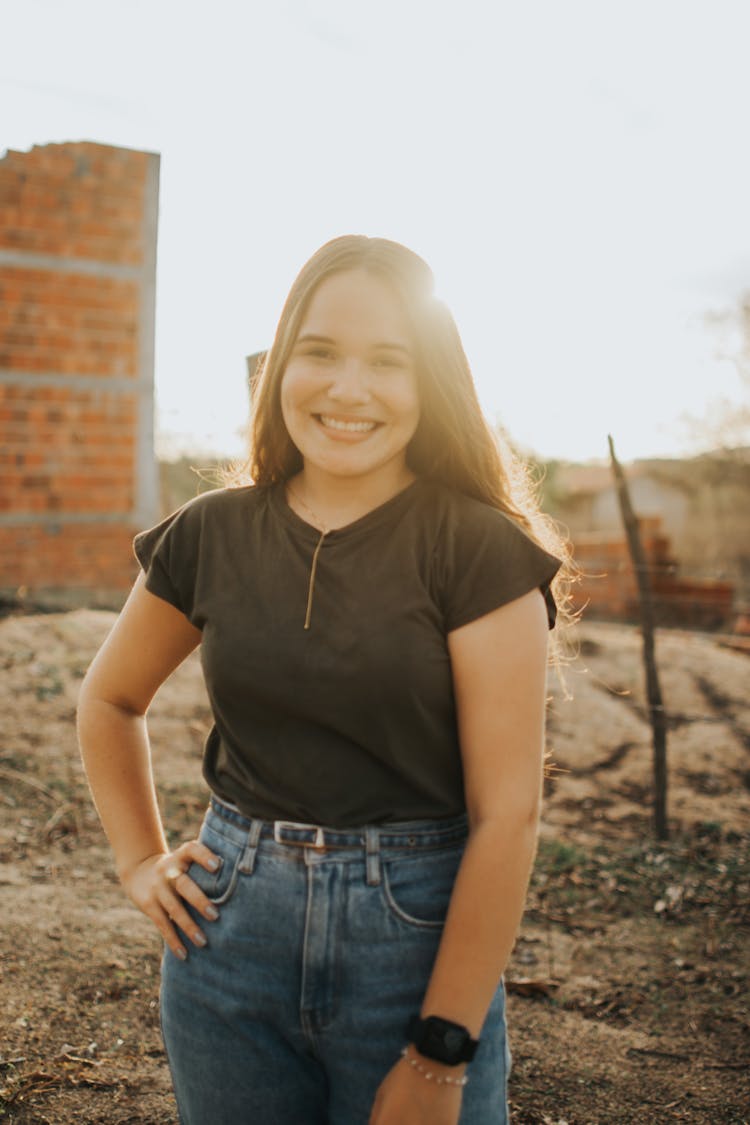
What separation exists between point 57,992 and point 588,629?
243 inches

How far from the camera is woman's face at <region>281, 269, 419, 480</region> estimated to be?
1448mm

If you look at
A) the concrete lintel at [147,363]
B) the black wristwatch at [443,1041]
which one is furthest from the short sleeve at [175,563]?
the concrete lintel at [147,363]

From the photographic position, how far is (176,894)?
58.7 inches

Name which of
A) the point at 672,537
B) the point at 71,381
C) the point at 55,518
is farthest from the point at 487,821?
the point at 672,537

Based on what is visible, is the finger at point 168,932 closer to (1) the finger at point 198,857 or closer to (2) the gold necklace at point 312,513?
(1) the finger at point 198,857

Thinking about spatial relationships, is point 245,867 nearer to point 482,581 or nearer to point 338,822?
point 338,822

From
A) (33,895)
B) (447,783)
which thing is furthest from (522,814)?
(33,895)

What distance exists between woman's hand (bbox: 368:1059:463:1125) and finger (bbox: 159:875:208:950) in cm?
35

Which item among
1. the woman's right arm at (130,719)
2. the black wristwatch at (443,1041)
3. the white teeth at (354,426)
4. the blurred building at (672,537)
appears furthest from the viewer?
the blurred building at (672,537)

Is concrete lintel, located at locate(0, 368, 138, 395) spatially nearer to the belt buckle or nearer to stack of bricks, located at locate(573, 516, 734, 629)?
stack of bricks, located at locate(573, 516, 734, 629)

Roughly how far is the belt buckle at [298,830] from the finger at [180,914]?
0.63 ft

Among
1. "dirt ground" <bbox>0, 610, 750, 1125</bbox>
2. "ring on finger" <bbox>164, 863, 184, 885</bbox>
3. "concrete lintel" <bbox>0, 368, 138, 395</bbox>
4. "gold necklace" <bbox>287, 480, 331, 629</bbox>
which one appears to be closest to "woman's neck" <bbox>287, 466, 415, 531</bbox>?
"gold necklace" <bbox>287, 480, 331, 629</bbox>

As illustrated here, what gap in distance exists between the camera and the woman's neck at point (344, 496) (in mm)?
1502

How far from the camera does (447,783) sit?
141cm
